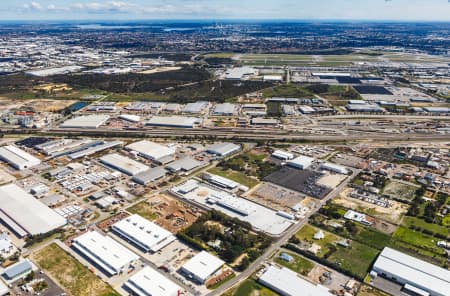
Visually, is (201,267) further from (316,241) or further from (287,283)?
(316,241)

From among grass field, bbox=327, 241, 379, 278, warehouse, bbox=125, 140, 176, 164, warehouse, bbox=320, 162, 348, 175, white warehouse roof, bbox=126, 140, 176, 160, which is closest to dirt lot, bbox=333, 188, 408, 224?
warehouse, bbox=320, 162, 348, 175

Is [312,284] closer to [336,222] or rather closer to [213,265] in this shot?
[213,265]

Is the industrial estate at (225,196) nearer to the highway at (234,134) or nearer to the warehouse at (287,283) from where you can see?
the warehouse at (287,283)

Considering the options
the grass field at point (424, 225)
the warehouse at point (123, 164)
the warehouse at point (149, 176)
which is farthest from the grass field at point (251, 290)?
the warehouse at point (123, 164)

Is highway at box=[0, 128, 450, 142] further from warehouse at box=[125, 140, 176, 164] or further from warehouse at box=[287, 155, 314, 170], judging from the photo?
warehouse at box=[287, 155, 314, 170]

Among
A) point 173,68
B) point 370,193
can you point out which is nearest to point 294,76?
point 173,68
